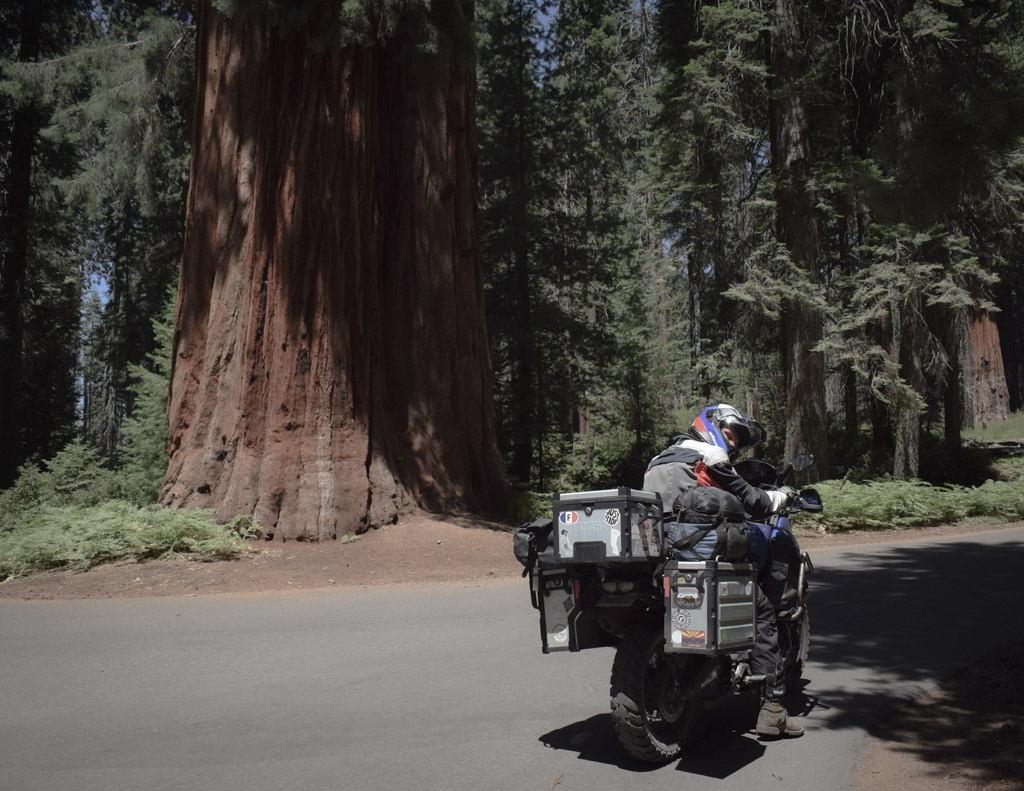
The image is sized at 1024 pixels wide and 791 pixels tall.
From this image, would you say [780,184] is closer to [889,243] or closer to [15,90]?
[889,243]

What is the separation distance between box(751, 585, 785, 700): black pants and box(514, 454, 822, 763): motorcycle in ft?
0.14

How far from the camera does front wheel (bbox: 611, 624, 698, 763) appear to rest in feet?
15.4

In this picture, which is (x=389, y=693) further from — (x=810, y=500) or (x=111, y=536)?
(x=111, y=536)

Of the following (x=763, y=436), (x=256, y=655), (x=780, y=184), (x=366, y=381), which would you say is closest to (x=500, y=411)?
(x=780, y=184)

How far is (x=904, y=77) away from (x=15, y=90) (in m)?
18.5

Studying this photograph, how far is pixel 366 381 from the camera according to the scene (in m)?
14.7

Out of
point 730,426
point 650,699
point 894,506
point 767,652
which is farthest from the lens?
point 894,506

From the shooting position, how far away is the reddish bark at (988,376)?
40844mm

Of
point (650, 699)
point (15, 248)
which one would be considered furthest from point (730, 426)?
point (15, 248)

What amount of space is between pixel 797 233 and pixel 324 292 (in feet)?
40.8

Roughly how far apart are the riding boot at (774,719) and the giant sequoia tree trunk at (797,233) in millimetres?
16219

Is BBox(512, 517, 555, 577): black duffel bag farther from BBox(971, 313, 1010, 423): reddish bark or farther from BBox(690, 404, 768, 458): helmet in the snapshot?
BBox(971, 313, 1010, 423): reddish bark

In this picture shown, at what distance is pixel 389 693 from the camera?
630 centimetres

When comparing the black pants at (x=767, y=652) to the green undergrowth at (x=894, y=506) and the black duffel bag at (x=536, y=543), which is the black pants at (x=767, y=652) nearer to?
the black duffel bag at (x=536, y=543)
